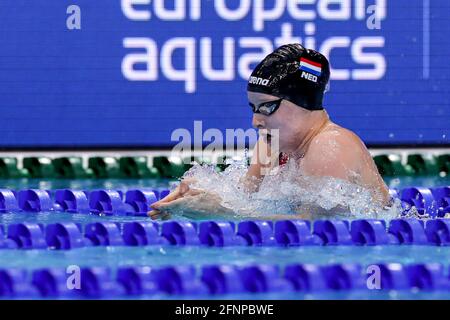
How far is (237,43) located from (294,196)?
11.1 ft

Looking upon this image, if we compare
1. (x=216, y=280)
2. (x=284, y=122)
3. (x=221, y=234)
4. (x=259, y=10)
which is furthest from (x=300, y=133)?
(x=259, y=10)

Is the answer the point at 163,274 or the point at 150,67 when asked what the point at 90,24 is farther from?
the point at 163,274

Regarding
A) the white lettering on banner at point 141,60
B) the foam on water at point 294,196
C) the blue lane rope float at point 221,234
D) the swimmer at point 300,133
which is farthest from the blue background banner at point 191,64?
the blue lane rope float at point 221,234

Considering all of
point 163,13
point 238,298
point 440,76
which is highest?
point 163,13

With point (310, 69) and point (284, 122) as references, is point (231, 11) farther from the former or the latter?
point (284, 122)

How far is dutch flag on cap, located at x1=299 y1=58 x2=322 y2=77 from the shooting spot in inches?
194

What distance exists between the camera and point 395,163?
8.06 metres

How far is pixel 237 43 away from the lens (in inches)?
323

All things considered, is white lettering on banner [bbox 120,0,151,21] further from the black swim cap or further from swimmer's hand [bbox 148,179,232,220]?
swimmer's hand [bbox 148,179,232,220]
